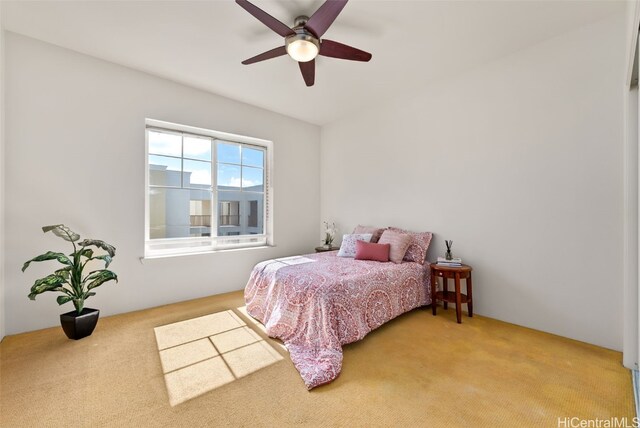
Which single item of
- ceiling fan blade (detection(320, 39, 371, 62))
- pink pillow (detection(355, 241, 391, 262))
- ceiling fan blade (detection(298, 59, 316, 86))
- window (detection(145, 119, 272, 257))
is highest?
ceiling fan blade (detection(320, 39, 371, 62))

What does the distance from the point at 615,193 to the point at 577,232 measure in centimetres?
41

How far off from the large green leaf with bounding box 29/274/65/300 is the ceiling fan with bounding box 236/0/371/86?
2.61 m

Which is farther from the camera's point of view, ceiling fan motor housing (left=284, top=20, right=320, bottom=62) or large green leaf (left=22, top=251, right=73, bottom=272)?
large green leaf (left=22, top=251, right=73, bottom=272)

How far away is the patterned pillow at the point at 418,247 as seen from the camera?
3.25 m

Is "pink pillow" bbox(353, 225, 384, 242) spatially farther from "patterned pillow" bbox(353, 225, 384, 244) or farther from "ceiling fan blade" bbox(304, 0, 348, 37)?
"ceiling fan blade" bbox(304, 0, 348, 37)

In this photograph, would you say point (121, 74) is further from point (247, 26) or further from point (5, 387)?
point (5, 387)

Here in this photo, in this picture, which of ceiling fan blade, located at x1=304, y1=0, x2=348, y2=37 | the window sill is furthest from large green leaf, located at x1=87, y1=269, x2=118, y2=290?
ceiling fan blade, located at x1=304, y1=0, x2=348, y2=37

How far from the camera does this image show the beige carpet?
1509 mm

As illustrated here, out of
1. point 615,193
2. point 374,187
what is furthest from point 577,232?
point 374,187

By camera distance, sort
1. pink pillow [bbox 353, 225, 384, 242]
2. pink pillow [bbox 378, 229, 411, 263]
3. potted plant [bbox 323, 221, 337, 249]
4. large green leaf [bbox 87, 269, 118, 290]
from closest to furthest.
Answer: large green leaf [bbox 87, 269, 118, 290], pink pillow [bbox 378, 229, 411, 263], pink pillow [bbox 353, 225, 384, 242], potted plant [bbox 323, 221, 337, 249]

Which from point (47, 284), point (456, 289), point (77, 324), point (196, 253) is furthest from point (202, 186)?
point (456, 289)

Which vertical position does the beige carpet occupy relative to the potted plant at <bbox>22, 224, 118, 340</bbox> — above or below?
below

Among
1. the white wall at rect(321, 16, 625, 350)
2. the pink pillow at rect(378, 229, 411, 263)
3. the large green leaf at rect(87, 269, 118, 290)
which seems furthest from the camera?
the pink pillow at rect(378, 229, 411, 263)

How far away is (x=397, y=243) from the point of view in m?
3.26
